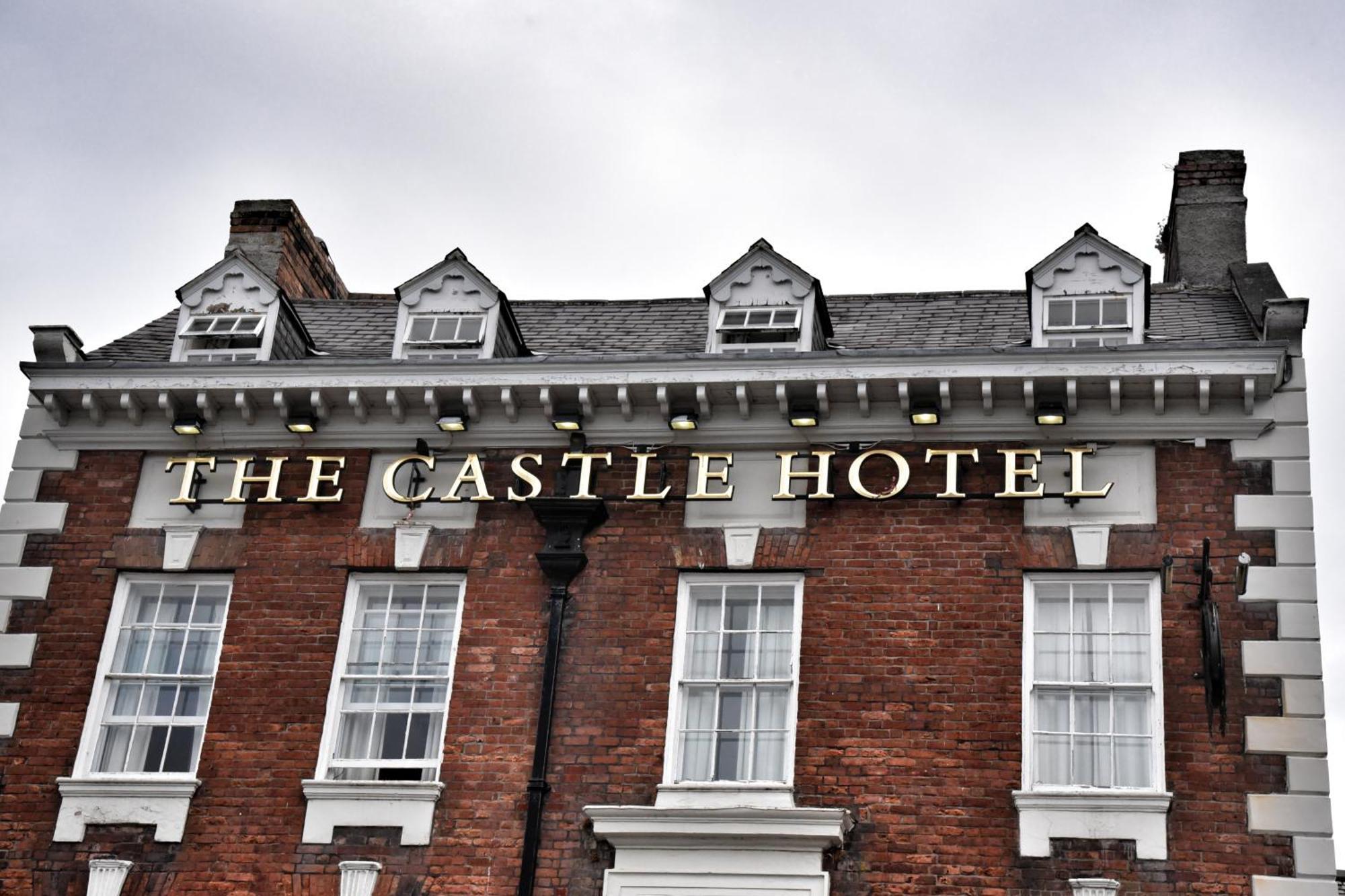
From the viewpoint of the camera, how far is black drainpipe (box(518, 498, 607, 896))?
15906 millimetres

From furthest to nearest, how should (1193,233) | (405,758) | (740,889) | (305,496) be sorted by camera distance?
(1193,233) < (305,496) < (405,758) < (740,889)

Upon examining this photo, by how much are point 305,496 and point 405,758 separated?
301 cm

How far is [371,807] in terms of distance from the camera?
16141 mm

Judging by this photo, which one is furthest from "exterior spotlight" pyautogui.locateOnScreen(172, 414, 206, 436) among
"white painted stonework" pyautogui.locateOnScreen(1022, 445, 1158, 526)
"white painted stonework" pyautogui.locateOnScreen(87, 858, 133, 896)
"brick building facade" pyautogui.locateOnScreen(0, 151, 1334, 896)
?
"white painted stonework" pyautogui.locateOnScreen(1022, 445, 1158, 526)

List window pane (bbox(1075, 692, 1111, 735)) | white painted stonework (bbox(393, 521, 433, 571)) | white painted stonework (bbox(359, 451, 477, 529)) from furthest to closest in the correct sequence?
1. white painted stonework (bbox(359, 451, 477, 529))
2. white painted stonework (bbox(393, 521, 433, 571))
3. window pane (bbox(1075, 692, 1111, 735))

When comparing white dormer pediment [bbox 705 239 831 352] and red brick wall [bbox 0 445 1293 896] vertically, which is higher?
white dormer pediment [bbox 705 239 831 352]

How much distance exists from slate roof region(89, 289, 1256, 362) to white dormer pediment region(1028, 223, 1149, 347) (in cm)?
39

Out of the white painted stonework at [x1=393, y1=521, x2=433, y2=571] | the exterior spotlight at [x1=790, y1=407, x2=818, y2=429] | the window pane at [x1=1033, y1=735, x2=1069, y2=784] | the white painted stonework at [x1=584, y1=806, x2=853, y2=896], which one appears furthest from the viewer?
the white painted stonework at [x1=393, y1=521, x2=433, y2=571]

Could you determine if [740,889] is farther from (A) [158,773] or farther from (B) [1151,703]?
(A) [158,773]

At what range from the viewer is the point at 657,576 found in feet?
55.6

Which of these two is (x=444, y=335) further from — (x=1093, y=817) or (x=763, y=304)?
(x=1093, y=817)

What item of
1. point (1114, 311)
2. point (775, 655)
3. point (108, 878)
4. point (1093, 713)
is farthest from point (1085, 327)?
point (108, 878)

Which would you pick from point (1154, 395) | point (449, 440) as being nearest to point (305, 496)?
point (449, 440)

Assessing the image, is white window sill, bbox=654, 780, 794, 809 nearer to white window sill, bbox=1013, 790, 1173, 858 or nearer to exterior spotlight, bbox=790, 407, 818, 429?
white window sill, bbox=1013, 790, 1173, 858
